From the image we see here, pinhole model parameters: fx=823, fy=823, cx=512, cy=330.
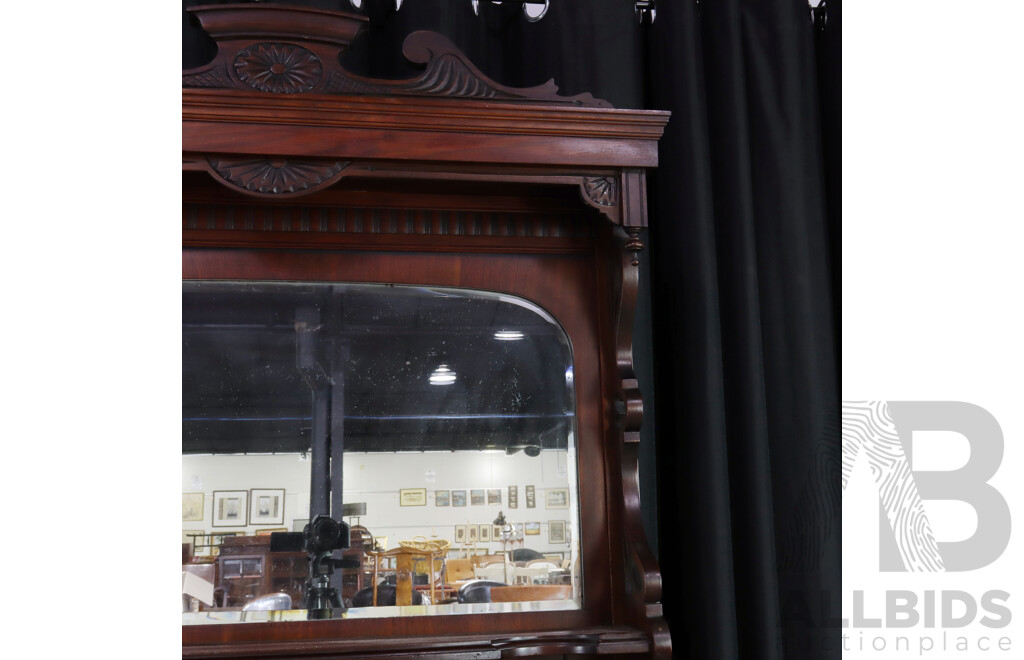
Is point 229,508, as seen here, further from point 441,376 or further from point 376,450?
point 441,376

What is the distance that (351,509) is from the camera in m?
1.18

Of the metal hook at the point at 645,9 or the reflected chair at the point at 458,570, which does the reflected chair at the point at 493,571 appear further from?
the metal hook at the point at 645,9

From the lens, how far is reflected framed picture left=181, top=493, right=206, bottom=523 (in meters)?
1.15

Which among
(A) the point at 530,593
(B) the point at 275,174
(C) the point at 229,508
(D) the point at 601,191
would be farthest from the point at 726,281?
(C) the point at 229,508

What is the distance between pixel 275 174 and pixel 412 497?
1.62 feet

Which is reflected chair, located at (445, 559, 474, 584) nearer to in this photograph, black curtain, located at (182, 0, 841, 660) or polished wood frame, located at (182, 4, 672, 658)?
polished wood frame, located at (182, 4, 672, 658)

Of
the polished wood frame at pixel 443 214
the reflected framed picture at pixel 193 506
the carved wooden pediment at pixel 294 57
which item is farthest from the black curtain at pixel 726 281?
the reflected framed picture at pixel 193 506

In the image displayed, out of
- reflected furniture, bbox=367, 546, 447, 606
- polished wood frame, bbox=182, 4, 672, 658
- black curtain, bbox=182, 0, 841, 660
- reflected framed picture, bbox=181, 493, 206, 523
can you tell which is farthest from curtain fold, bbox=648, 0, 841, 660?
reflected framed picture, bbox=181, 493, 206, 523

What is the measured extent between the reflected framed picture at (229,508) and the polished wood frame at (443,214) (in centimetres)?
14

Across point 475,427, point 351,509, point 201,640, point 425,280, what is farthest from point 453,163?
point 201,640

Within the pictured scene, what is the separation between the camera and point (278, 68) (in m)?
1.08

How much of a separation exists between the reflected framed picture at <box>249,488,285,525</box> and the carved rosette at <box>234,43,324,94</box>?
550 mm

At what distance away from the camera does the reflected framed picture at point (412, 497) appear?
1.20 m

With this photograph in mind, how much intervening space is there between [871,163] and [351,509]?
1100mm
